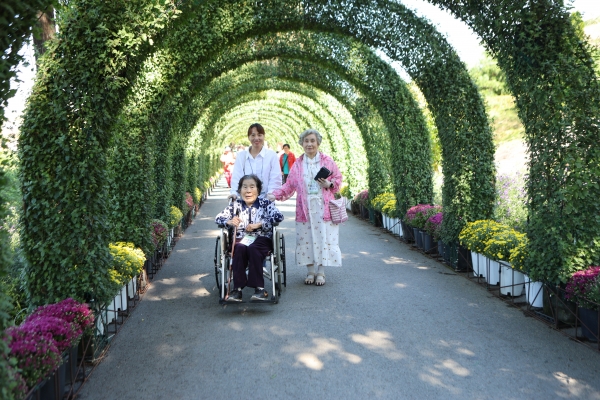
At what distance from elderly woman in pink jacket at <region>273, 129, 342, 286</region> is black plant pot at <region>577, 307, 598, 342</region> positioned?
305cm

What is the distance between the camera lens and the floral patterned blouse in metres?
6.57

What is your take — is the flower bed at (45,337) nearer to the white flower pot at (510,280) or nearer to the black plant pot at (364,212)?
the white flower pot at (510,280)

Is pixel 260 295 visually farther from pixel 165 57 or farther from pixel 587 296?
pixel 165 57

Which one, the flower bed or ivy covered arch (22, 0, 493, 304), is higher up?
ivy covered arch (22, 0, 493, 304)

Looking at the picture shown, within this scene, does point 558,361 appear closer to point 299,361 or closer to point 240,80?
point 299,361

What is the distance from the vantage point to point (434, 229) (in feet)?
31.4

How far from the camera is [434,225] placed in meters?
9.56

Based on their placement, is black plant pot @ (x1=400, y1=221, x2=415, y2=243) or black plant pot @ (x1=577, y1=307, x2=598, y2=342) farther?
black plant pot @ (x1=400, y1=221, x2=415, y2=243)

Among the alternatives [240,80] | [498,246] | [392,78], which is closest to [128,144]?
[498,246]

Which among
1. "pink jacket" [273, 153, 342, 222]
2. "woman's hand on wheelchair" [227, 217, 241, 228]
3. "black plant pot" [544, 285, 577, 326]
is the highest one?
"pink jacket" [273, 153, 342, 222]

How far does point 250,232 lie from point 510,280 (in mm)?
3002

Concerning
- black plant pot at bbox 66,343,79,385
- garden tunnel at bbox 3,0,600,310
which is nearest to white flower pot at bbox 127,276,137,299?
garden tunnel at bbox 3,0,600,310

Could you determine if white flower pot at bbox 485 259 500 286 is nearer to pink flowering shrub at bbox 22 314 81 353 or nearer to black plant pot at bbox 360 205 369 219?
pink flowering shrub at bbox 22 314 81 353

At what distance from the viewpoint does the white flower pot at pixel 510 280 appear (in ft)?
21.8
